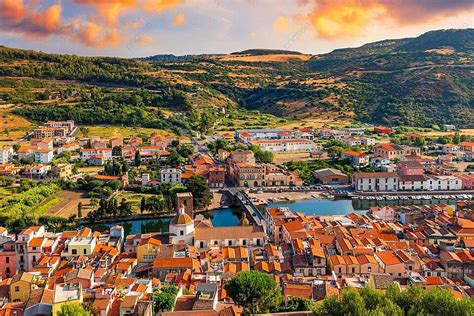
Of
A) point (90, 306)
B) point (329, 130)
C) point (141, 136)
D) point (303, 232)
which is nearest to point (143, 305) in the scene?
point (90, 306)

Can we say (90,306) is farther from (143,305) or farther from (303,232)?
(303,232)

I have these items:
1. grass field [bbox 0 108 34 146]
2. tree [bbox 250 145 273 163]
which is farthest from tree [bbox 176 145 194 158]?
grass field [bbox 0 108 34 146]

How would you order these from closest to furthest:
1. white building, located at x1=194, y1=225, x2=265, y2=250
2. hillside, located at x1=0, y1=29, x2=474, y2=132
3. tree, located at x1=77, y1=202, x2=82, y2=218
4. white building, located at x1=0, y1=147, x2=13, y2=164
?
white building, located at x1=194, y1=225, x2=265, y2=250 < tree, located at x1=77, y1=202, x2=82, y2=218 < white building, located at x1=0, y1=147, x2=13, y2=164 < hillside, located at x1=0, y1=29, x2=474, y2=132

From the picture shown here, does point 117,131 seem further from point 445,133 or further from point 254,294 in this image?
point 254,294

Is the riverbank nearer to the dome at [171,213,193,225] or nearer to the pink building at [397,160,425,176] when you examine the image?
the pink building at [397,160,425,176]

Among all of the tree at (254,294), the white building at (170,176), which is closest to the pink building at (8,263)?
the tree at (254,294)

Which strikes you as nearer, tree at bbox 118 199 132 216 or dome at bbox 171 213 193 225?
dome at bbox 171 213 193 225

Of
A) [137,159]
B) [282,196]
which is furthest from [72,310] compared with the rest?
[137,159]
